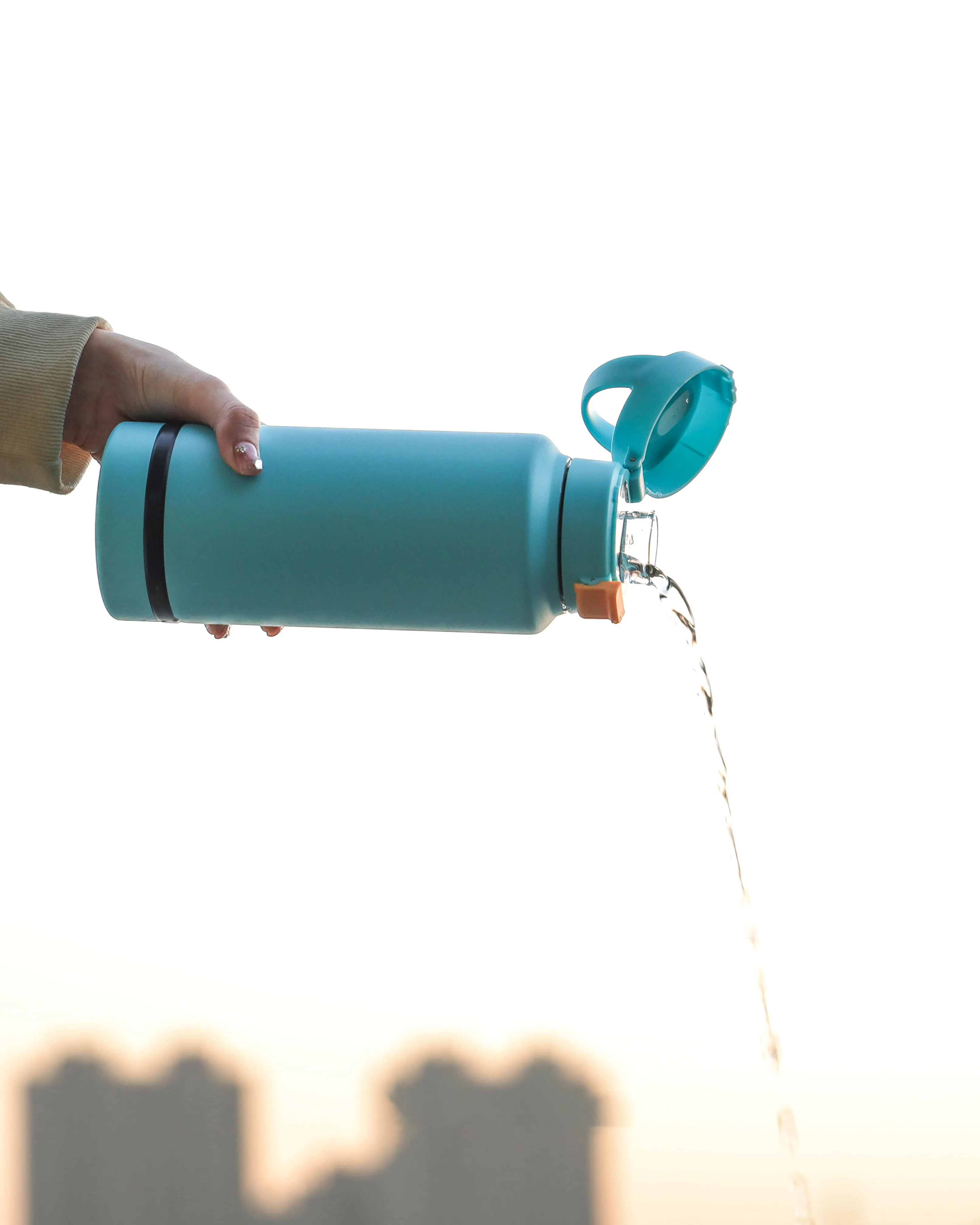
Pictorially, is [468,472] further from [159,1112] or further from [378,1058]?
[159,1112]

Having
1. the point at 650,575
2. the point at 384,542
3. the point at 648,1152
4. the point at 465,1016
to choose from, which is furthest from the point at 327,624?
the point at 648,1152

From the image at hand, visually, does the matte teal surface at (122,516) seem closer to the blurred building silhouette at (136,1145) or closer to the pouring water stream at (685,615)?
the pouring water stream at (685,615)

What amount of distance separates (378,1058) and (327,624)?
3064 millimetres

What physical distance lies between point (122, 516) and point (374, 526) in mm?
148

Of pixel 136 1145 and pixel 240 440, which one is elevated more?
pixel 240 440

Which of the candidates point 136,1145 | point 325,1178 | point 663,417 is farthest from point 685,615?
point 136,1145

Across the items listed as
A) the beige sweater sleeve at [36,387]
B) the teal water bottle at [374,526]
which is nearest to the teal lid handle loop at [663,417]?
the teal water bottle at [374,526]

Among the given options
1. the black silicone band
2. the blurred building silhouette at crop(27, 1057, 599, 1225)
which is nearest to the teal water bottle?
the black silicone band

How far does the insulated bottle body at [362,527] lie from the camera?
2.26ft

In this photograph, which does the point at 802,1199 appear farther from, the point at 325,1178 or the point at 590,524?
the point at 325,1178

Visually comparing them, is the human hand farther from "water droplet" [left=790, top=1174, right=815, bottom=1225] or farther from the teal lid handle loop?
"water droplet" [left=790, top=1174, right=815, bottom=1225]

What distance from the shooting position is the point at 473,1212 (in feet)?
12.8

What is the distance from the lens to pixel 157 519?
709 mm

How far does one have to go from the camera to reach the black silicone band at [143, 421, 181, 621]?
2.33 ft
